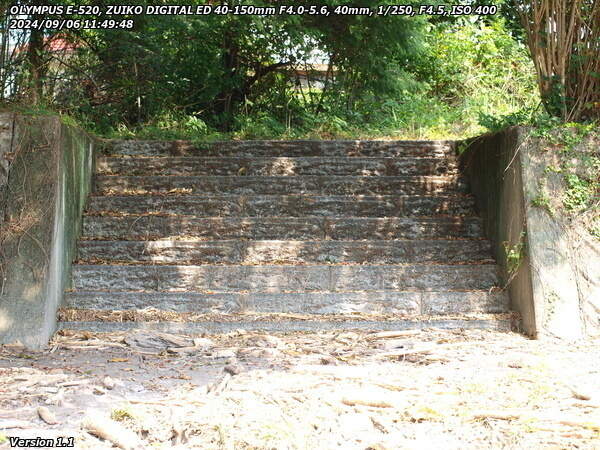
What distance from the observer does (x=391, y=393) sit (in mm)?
3711

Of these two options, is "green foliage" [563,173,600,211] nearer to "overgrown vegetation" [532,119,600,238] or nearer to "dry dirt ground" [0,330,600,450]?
"overgrown vegetation" [532,119,600,238]

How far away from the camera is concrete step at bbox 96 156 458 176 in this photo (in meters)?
7.11

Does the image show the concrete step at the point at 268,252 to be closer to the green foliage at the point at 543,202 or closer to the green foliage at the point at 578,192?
the green foliage at the point at 543,202

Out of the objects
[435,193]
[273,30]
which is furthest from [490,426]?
[273,30]

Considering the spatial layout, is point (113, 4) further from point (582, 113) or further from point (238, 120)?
point (582, 113)

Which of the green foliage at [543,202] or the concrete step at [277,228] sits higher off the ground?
the green foliage at [543,202]

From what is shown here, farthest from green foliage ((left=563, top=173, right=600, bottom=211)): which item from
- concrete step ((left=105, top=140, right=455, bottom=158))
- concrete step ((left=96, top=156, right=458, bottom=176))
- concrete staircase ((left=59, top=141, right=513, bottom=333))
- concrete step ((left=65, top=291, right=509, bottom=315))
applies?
concrete step ((left=105, top=140, right=455, bottom=158))

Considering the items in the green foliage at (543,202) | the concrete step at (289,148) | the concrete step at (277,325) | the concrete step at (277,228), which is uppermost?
the concrete step at (289,148)

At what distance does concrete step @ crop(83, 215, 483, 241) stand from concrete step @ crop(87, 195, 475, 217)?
0.79 ft

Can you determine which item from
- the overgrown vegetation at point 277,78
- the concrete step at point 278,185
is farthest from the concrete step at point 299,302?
the overgrown vegetation at point 277,78

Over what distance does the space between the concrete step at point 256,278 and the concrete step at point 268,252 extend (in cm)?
23

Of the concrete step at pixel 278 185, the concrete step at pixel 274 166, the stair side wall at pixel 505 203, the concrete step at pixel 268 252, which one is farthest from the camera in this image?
the concrete step at pixel 274 166

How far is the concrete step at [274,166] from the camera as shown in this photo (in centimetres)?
711

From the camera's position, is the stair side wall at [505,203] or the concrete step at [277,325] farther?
the stair side wall at [505,203]
